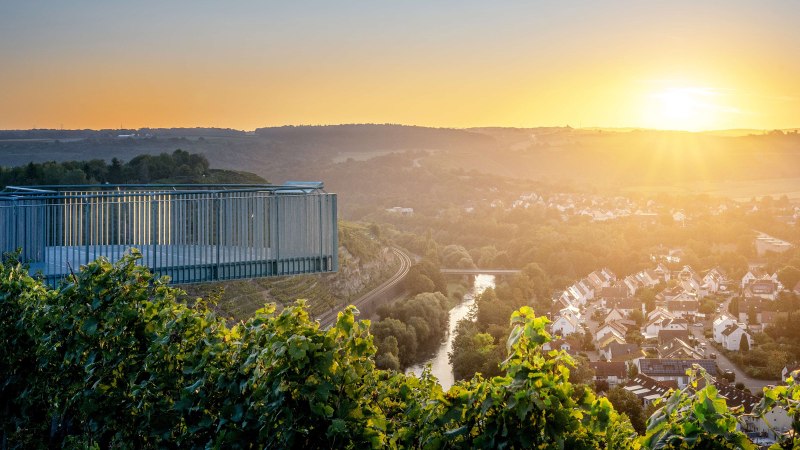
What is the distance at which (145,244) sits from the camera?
980 centimetres

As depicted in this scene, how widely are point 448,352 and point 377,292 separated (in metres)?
10.2

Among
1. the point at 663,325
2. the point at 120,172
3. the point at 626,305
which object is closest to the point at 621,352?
the point at 663,325

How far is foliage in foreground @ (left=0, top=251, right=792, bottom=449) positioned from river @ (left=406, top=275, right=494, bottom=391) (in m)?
8.08

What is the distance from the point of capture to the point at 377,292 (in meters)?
34.1

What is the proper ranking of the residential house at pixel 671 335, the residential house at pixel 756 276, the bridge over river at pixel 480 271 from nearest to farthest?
the residential house at pixel 671 335 → the residential house at pixel 756 276 → the bridge over river at pixel 480 271

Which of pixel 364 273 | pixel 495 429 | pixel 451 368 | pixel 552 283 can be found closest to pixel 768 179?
pixel 552 283

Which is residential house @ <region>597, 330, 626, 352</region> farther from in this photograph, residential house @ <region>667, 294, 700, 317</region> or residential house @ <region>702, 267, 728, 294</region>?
residential house @ <region>702, 267, 728, 294</region>

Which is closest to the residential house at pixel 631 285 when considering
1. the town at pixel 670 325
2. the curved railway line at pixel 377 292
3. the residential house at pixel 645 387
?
the town at pixel 670 325

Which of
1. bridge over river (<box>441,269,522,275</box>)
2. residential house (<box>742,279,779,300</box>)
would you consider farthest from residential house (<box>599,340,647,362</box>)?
bridge over river (<box>441,269,522,275</box>)

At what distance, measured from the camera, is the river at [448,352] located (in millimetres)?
21547

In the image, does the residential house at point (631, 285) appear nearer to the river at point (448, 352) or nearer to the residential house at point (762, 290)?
the residential house at point (762, 290)

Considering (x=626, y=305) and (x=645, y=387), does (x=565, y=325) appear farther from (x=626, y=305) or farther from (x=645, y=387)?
(x=645, y=387)

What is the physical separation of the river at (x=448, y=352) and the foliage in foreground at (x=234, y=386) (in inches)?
318

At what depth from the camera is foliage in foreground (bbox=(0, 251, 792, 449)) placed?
10.9 ft
